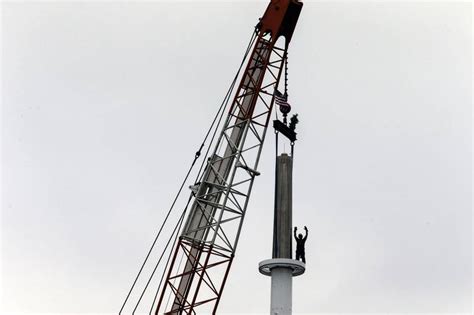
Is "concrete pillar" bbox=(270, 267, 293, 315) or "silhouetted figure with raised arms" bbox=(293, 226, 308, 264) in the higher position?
"silhouetted figure with raised arms" bbox=(293, 226, 308, 264)

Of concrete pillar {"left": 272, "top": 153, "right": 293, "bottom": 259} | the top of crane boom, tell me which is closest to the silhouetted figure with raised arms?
concrete pillar {"left": 272, "top": 153, "right": 293, "bottom": 259}

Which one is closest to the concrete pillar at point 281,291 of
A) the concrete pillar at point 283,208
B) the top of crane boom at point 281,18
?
the concrete pillar at point 283,208

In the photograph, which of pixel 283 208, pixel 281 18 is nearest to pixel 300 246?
pixel 283 208

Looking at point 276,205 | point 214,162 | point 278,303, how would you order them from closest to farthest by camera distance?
point 278,303 → point 276,205 → point 214,162

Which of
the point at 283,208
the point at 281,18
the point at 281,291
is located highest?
the point at 281,18

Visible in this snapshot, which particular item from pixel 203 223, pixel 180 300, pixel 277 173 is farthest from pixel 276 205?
pixel 180 300

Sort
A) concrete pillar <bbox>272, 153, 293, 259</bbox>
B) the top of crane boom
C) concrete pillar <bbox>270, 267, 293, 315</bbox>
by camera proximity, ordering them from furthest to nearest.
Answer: the top of crane boom < concrete pillar <bbox>272, 153, 293, 259</bbox> < concrete pillar <bbox>270, 267, 293, 315</bbox>

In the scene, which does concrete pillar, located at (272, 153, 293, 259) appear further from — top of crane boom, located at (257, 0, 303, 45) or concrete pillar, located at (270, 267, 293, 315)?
top of crane boom, located at (257, 0, 303, 45)

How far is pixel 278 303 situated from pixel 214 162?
437 inches

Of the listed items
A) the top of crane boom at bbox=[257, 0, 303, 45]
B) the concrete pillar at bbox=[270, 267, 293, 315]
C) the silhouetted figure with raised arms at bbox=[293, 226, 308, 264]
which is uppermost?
the top of crane boom at bbox=[257, 0, 303, 45]

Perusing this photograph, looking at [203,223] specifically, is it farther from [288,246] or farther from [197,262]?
[288,246]

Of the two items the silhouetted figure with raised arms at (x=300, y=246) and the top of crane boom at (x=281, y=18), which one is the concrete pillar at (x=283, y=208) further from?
the top of crane boom at (x=281, y=18)

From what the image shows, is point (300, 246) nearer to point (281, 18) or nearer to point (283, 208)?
point (283, 208)

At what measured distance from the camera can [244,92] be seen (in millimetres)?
49250
